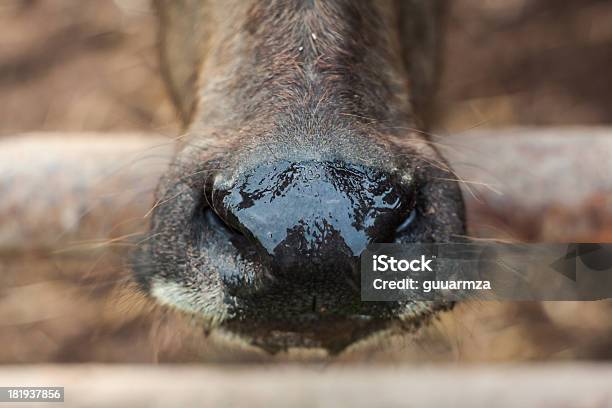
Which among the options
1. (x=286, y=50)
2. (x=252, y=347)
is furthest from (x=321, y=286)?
(x=286, y=50)

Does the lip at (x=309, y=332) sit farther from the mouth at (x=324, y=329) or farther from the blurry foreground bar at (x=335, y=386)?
the blurry foreground bar at (x=335, y=386)

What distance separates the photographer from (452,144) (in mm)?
2201

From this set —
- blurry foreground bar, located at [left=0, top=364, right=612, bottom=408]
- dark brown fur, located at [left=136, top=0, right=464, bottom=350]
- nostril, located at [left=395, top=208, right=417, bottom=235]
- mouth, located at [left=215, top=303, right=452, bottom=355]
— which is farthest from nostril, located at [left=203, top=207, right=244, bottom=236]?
blurry foreground bar, located at [left=0, top=364, right=612, bottom=408]

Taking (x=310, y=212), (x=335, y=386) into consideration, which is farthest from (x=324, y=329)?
(x=335, y=386)

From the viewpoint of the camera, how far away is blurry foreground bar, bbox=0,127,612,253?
2.08 m

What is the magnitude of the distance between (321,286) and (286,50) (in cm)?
68

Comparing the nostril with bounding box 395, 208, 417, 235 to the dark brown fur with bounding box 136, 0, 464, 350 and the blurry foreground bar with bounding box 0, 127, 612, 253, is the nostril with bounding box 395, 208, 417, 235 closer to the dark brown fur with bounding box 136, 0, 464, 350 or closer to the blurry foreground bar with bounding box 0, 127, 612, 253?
the dark brown fur with bounding box 136, 0, 464, 350

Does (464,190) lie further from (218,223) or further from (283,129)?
(218,223)

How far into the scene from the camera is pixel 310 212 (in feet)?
5.05

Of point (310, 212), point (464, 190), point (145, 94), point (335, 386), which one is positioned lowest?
point (335, 386)

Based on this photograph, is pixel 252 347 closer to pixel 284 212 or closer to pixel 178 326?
pixel 178 326

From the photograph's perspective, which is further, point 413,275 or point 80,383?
point 80,383

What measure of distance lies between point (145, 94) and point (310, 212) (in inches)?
121

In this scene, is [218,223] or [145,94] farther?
[145,94]
